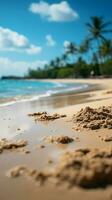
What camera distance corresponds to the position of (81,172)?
3.52 metres

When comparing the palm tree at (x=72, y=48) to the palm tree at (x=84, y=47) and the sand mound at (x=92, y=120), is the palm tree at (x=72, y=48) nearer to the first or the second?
the palm tree at (x=84, y=47)

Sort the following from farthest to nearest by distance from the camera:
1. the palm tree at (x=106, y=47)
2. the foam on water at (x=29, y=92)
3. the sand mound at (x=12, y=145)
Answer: the palm tree at (x=106, y=47) < the foam on water at (x=29, y=92) < the sand mound at (x=12, y=145)

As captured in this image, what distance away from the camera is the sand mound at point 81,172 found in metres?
3.45

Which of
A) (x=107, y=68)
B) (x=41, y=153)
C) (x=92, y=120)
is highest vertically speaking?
(x=107, y=68)

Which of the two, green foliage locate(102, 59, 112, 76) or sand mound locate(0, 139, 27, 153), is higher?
green foliage locate(102, 59, 112, 76)

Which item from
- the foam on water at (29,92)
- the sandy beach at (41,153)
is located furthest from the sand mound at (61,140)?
the foam on water at (29,92)

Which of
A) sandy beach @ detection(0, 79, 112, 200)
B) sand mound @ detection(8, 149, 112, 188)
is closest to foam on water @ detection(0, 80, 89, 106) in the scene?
sandy beach @ detection(0, 79, 112, 200)

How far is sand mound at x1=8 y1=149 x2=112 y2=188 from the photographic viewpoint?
11.3 ft

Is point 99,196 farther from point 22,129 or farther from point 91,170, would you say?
point 22,129

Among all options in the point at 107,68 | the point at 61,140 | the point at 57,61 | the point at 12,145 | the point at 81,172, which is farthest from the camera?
the point at 57,61

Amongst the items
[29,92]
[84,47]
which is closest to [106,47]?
[84,47]

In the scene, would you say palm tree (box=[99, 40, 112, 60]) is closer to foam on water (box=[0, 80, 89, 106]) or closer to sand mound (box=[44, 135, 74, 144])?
foam on water (box=[0, 80, 89, 106])

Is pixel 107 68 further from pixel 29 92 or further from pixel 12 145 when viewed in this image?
pixel 12 145

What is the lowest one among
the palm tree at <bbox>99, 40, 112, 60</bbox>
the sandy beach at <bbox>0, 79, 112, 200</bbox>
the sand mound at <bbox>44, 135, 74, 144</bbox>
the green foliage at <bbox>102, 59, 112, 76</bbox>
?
the sandy beach at <bbox>0, 79, 112, 200</bbox>
